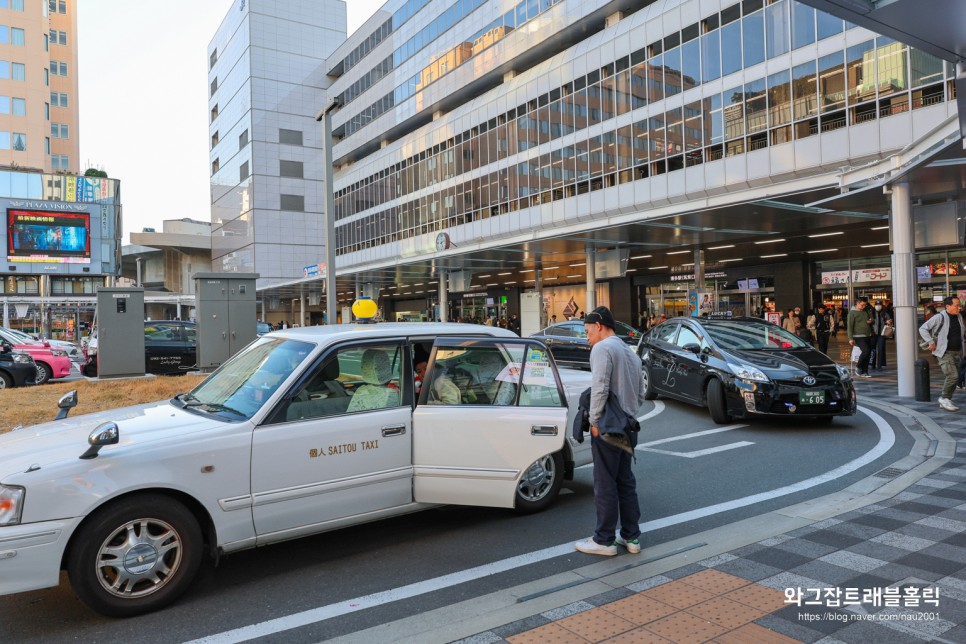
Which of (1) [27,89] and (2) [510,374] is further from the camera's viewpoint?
(1) [27,89]

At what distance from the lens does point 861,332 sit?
15102 mm

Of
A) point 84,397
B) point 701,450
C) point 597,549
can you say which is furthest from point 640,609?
point 84,397

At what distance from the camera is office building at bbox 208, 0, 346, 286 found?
61.9 meters

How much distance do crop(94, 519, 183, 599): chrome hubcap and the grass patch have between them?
269 inches

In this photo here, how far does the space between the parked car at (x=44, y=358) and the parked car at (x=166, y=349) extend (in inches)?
24.1

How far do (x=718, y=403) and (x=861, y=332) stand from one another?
8079 mm

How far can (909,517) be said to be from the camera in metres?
4.86

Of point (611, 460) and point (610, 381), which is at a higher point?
point (610, 381)

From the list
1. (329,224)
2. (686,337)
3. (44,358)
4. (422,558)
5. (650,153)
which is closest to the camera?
(422,558)

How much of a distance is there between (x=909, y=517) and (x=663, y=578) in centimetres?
236

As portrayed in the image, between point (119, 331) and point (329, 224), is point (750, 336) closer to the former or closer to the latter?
point (329, 224)

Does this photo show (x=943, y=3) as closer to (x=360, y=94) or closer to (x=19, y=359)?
(x=19, y=359)

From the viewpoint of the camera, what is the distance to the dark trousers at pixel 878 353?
17.1m

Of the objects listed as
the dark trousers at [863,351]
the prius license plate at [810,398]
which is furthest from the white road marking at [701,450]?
the dark trousers at [863,351]
